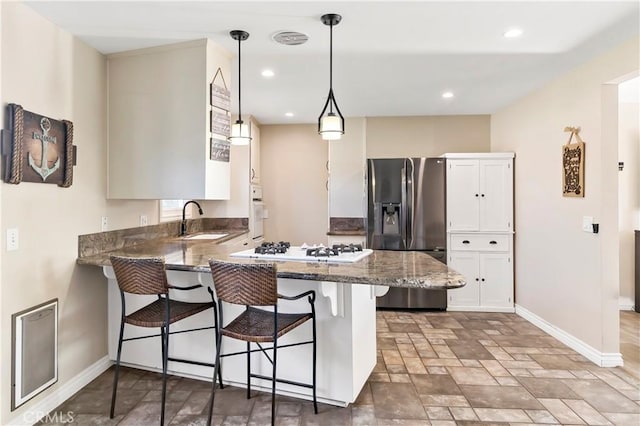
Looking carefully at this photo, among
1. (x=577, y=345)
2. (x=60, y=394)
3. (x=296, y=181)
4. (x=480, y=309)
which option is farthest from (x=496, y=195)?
(x=60, y=394)

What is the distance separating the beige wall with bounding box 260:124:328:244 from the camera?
5.62 meters

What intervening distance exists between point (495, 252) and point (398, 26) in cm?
315

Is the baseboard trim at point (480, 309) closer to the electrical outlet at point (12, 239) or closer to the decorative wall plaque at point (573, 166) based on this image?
the decorative wall plaque at point (573, 166)

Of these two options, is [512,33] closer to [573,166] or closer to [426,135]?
[573,166]

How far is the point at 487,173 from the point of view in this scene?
4543mm

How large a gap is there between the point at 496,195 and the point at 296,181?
275 cm

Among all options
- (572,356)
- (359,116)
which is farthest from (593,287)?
(359,116)

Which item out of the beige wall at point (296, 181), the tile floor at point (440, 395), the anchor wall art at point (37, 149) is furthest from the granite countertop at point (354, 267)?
the beige wall at point (296, 181)

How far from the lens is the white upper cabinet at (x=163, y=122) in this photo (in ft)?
9.15

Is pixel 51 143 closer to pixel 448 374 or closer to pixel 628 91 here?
pixel 448 374

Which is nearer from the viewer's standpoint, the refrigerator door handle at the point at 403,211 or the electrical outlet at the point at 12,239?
the electrical outlet at the point at 12,239

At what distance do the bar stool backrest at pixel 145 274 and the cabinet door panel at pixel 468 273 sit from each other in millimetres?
3477

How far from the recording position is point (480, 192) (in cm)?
456

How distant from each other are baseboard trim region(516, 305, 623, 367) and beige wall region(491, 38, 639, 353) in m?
0.04
